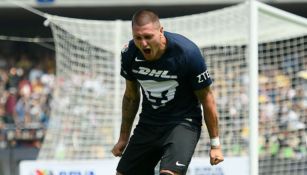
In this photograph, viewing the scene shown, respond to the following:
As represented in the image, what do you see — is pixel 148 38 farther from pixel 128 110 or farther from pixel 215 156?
pixel 215 156

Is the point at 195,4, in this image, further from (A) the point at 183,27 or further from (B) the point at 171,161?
(B) the point at 171,161

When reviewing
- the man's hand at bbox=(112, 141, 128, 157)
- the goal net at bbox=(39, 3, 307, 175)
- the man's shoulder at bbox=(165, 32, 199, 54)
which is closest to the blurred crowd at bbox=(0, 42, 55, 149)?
the goal net at bbox=(39, 3, 307, 175)

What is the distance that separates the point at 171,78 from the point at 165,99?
0.18 meters

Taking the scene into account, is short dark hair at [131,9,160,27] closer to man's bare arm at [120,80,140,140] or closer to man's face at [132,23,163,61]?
man's face at [132,23,163,61]

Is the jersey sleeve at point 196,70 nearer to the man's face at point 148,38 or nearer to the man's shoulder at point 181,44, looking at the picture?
the man's shoulder at point 181,44

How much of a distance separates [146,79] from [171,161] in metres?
0.61

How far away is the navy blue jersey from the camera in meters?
5.14

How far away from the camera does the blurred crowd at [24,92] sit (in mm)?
14828

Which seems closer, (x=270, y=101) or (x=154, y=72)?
(x=154, y=72)

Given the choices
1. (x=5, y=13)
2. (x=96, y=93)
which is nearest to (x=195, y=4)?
(x=5, y=13)

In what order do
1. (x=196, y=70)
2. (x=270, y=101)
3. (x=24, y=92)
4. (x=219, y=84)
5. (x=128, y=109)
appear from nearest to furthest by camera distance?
(x=196, y=70), (x=128, y=109), (x=219, y=84), (x=270, y=101), (x=24, y=92)

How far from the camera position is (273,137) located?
9930 millimetres

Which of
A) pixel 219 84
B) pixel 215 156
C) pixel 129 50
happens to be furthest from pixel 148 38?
pixel 219 84

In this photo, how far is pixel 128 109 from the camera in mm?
5652
